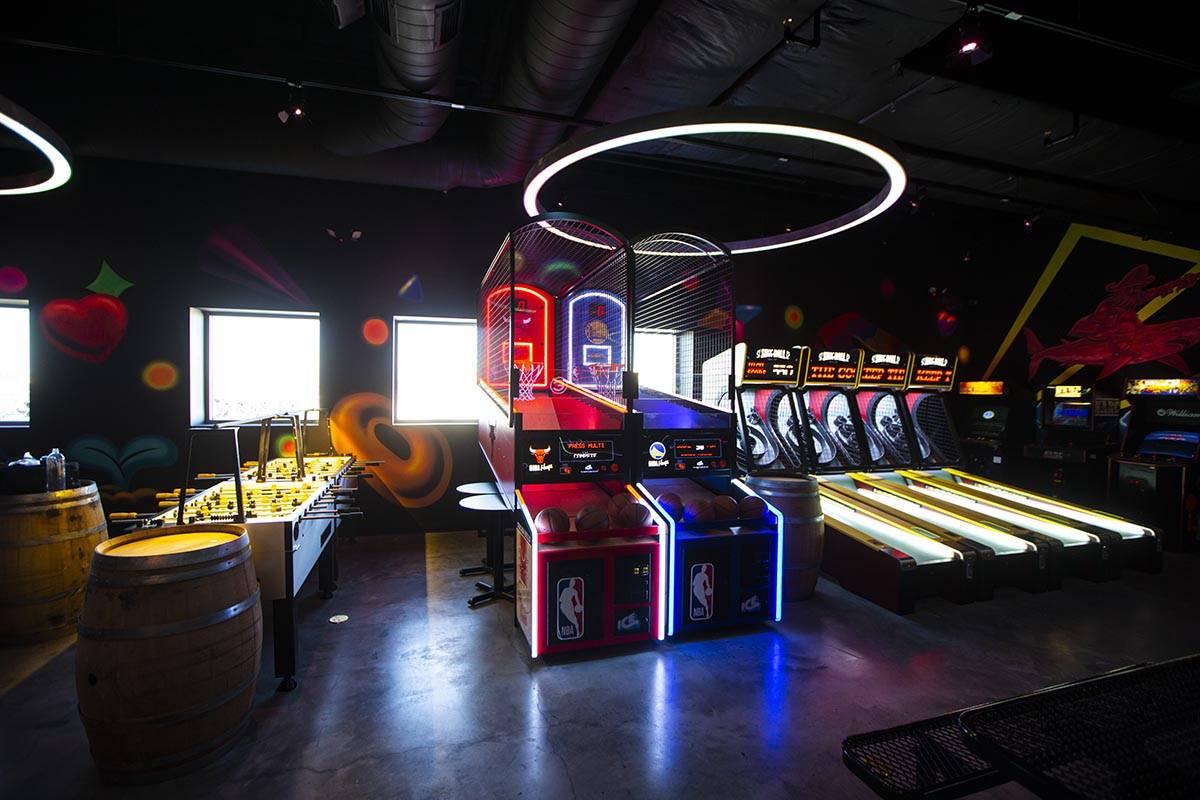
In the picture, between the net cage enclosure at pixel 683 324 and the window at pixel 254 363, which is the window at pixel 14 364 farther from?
the net cage enclosure at pixel 683 324

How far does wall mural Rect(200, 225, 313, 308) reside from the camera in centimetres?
516

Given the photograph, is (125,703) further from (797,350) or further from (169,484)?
(797,350)

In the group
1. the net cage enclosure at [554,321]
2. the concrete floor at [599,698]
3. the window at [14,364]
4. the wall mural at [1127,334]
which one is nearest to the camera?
the concrete floor at [599,698]

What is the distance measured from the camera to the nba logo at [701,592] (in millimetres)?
3410

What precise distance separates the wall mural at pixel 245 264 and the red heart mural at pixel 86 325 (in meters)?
0.87

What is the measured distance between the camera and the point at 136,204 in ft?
16.3

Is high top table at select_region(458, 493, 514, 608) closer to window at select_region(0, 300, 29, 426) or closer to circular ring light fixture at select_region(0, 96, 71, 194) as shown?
circular ring light fixture at select_region(0, 96, 71, 194)

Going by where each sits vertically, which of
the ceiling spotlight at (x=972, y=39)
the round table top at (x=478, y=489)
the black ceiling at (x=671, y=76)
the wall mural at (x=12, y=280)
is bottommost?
the round table top at (x=478, y=489)

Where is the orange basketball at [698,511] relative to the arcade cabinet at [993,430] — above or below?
below

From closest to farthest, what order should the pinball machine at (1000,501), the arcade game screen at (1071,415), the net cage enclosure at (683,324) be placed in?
the pinball machine at (1000,501), the arcade game screen at (1071,415), the net cage enclosure at (683,324)

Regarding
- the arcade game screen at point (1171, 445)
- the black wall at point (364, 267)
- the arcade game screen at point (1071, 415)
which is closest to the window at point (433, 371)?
the black wall at point (364, 267)

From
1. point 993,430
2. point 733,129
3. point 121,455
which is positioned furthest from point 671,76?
point 121,455

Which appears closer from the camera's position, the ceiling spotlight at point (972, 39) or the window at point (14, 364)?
the ceiling spotlight at point (972, 39)

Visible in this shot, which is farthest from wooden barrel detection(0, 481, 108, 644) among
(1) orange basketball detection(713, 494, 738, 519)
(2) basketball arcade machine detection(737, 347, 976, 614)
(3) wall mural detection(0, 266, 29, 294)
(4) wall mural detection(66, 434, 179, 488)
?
(2) basketball arcade machine detection(737, 347, 976, 614)
